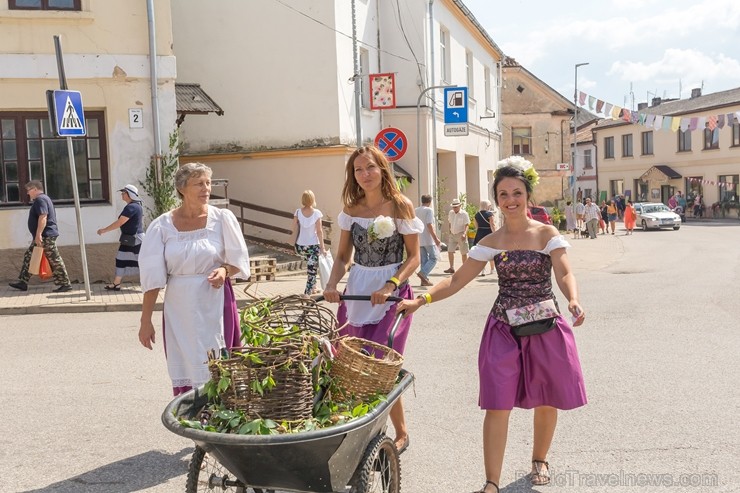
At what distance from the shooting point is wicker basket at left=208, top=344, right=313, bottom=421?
3479 millimetres

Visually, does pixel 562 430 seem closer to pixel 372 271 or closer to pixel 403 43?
pixel 372 271

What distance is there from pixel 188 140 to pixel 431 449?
1570 centimetres

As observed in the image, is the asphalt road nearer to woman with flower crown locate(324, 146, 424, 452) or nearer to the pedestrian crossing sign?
woman with flower crown locate(324, 146, 424, 452)

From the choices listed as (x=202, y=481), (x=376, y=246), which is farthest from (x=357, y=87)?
(x=202, y=481)

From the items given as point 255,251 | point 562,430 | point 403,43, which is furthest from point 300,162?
point 562,430

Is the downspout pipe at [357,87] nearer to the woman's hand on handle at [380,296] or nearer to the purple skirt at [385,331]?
the purple skirt at [385,331]

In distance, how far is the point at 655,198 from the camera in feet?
195

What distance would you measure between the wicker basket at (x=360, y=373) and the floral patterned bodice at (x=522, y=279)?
974mm

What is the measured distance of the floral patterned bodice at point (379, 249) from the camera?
500 cm

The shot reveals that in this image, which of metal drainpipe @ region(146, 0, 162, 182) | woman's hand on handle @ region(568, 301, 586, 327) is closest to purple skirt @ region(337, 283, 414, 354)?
woman's hand on handle @ region(568, 301, 586, 327)

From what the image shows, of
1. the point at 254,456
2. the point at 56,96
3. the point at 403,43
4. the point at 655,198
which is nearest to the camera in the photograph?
the point at 254,456

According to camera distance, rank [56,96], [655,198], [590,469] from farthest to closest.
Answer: [655,198] < [56,96] < [590,469]

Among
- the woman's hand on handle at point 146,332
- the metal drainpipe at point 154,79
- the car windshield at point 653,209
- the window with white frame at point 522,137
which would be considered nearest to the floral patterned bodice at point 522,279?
the woman's hand on handle at point 146,332

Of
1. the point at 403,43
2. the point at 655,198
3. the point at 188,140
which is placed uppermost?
the point at 403,43
